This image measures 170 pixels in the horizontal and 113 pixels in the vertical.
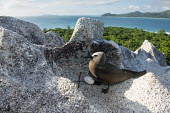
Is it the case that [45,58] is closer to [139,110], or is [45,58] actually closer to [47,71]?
[47,71]

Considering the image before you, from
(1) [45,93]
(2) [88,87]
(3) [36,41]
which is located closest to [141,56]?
(2) [88,87]

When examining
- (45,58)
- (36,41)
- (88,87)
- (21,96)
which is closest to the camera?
(21,96)

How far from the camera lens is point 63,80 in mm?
3158

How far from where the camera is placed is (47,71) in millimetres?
3297

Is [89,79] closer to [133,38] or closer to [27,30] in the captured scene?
[27,30]

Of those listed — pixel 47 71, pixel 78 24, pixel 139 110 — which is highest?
pixel 78 24

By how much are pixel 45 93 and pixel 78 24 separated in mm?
1778

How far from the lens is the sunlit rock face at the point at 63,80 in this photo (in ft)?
9.13

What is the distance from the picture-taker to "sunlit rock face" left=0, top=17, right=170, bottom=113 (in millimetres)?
2783

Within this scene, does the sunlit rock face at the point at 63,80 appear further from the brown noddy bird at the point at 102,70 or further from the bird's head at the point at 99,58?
the bird's head at the point at 99,58

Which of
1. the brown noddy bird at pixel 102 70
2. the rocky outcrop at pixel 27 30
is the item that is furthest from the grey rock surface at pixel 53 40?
the brown noddy bird at pixel 102 70

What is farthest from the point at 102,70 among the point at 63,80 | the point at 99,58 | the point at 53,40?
the point at 53,40

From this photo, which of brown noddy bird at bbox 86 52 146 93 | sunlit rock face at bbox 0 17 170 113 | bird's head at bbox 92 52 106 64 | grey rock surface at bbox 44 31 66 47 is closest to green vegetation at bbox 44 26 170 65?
sunlit rock face at bbox 0 17 170 113

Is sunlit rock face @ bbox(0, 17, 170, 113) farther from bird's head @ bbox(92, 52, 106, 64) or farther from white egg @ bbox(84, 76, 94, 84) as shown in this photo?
bird's head @ bbox(92, 52, 106, 64)
